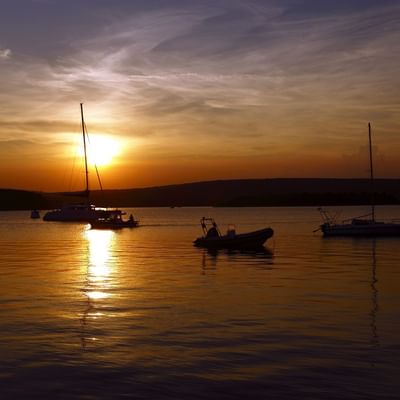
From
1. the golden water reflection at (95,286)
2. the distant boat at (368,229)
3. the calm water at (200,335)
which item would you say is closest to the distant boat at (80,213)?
the distant boat at (368,229)

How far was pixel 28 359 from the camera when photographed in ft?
51.3

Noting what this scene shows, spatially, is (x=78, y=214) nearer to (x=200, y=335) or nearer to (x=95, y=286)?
(x=95, y=286)

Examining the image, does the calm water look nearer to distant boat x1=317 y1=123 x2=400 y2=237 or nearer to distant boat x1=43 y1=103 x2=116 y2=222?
distant boat x1=317 y1=123 x2=400 y2=237

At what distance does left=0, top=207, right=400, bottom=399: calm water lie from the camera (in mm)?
13422

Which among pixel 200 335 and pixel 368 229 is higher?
pixel 200 335

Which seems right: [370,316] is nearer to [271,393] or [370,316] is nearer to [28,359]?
[271,393]

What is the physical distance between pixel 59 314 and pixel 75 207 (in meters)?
133

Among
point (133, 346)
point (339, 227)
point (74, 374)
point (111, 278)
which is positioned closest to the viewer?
point (74, 374)

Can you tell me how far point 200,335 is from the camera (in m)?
18.5

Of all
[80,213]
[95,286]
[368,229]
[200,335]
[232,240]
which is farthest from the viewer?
[80,213]

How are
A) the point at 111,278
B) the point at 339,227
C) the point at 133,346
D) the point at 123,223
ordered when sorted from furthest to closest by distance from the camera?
1. the point at 123,223
2. the point at 339,227
3. the point at 111,278
4. the point at 133,346

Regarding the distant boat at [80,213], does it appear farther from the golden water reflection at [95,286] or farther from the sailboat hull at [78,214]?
the golden water reflection at [95,286]

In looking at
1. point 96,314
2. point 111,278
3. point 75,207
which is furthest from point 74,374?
point 75,207

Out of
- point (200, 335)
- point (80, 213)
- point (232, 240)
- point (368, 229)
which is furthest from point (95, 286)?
point (80, 213)
